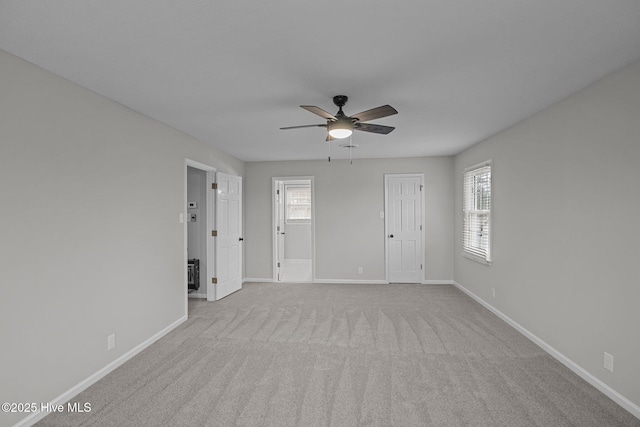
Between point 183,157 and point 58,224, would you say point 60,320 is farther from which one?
point 183,157

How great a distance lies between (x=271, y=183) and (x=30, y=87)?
4.33 meters

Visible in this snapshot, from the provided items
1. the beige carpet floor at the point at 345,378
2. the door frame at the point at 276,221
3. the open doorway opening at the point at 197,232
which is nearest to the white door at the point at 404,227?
the door frame at the point at 276,221

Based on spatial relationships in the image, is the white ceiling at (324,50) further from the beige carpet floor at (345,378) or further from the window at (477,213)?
the beige carpet floor at (345,378)

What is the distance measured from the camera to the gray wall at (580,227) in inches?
89.6

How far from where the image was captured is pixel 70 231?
2.47 meters

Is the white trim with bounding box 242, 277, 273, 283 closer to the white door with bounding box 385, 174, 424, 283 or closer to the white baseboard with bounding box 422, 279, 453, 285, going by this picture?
the white door with bounding box 385, 174, 424, 283

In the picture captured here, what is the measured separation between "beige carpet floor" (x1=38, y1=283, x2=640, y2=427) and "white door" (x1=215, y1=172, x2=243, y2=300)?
105 centimetres

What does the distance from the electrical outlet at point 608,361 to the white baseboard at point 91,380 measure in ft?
13.2

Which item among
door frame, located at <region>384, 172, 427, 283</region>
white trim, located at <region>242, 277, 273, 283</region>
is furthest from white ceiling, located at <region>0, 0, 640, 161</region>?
white trim, located at <region>242, 277, 273, 283</region>

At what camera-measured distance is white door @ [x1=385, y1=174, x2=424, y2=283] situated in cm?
612

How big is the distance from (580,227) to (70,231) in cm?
413

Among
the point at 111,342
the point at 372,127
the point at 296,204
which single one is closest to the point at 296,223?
the point at 296,204

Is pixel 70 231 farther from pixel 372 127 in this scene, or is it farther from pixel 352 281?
pixel 352 281

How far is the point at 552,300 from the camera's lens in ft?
10.2
